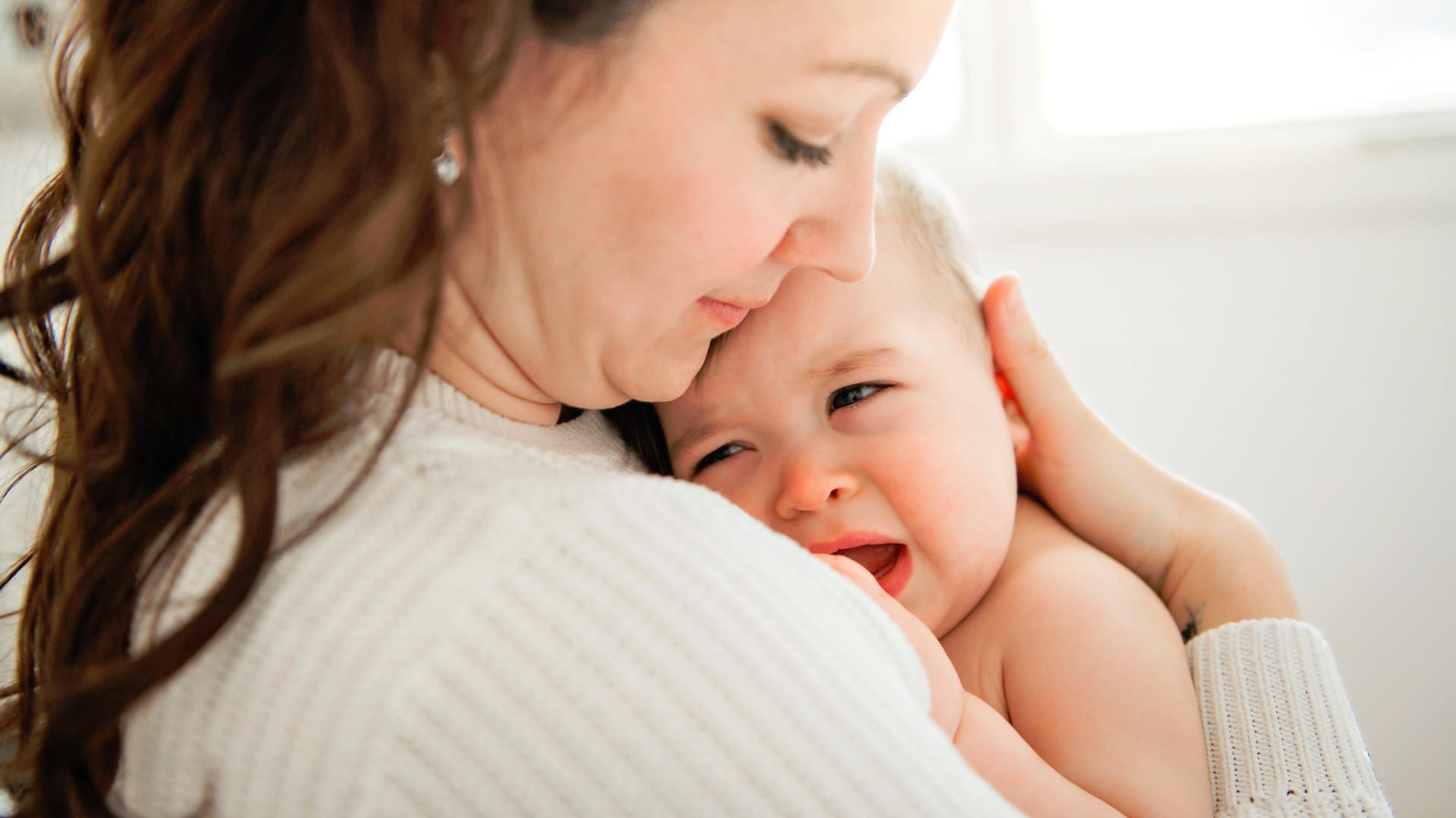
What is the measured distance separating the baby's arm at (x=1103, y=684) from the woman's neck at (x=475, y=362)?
0.47 m

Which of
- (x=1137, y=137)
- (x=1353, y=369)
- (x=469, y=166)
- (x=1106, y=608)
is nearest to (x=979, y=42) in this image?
(x=1137, y=137)

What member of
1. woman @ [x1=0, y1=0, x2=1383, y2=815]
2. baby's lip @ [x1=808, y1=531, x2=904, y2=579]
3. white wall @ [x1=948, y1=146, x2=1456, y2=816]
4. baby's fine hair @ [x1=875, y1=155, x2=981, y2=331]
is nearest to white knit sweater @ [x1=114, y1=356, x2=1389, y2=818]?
woman @ [x1=0, y1=0, x2=1383, y2=815]

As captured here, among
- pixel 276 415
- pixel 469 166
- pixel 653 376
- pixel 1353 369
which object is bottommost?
pixel 1353 369

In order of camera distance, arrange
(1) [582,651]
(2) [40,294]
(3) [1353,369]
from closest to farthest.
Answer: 1. (1) [582,651]
2. (2) [40,294]
3. (3) [1353,369]

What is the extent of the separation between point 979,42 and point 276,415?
177cm

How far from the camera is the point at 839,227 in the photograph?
79 centimetres

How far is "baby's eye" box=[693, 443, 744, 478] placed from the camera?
1060 millimetres

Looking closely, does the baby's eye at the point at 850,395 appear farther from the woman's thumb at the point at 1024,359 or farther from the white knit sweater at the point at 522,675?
the white knit sweater at the point at 522,675

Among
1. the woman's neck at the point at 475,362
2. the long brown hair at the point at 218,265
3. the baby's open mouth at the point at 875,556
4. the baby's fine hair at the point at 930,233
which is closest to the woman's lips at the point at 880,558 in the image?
the baby's open mouth at the point at 875,556

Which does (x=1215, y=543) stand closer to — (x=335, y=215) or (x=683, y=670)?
(x=683, y=670)

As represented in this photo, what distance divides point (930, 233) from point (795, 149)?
440 millimetres

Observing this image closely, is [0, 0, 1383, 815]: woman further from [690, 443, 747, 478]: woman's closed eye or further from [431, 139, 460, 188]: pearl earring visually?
[690, 443, 747, 478]: woman's closed eye

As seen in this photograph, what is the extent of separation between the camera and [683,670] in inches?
23.0

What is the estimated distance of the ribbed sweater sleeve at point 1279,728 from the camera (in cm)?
82
